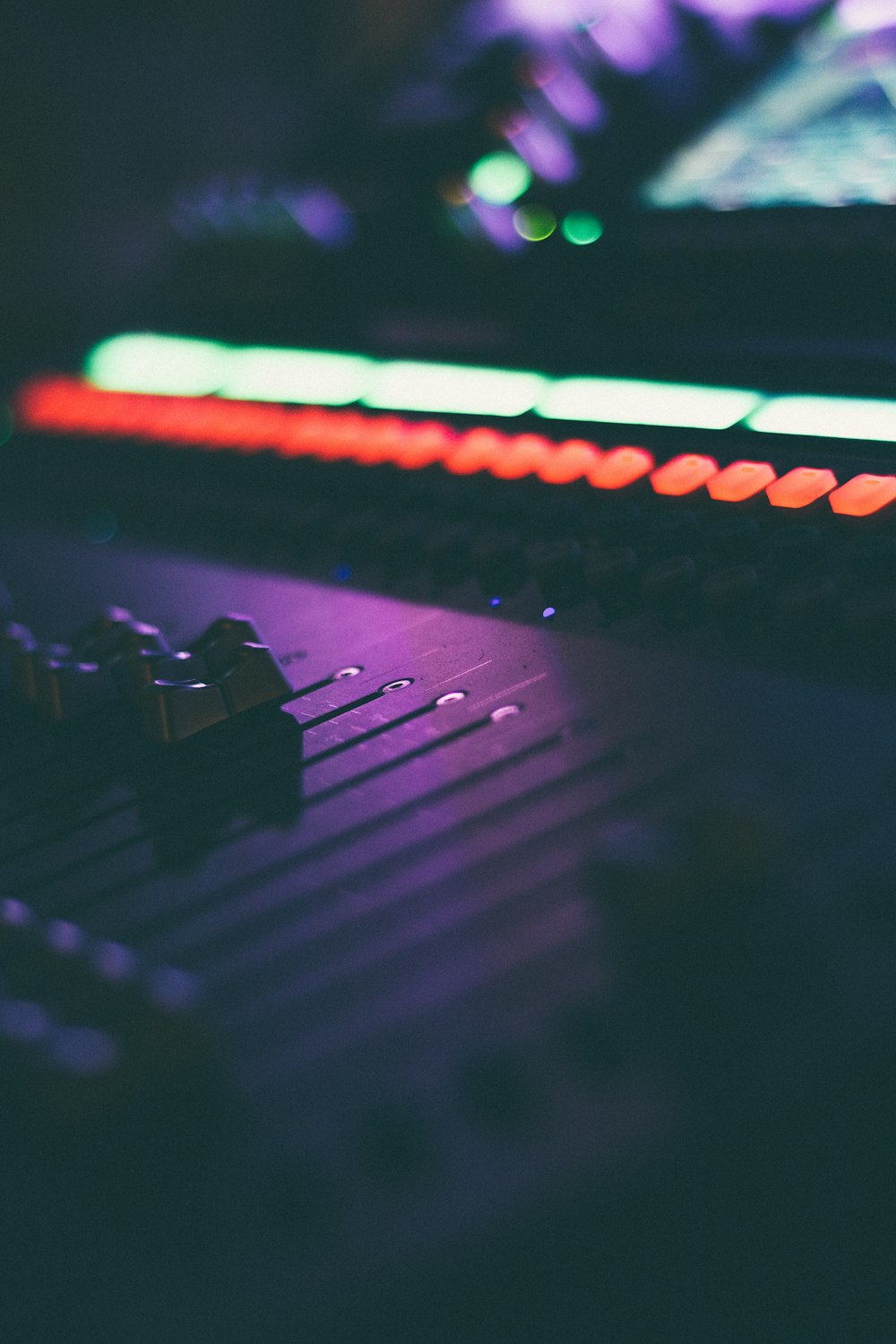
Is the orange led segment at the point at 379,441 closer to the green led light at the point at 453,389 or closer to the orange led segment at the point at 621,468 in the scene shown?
the green led light at the point at 453,389

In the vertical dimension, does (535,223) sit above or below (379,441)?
above

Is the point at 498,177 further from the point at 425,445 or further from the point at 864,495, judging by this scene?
the point at 864,495

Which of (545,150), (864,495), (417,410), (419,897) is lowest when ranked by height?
(419,897)

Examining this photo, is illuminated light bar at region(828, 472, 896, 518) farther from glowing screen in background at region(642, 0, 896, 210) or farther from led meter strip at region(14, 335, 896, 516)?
glowing screen in background at region(642, 0, 896, 210)

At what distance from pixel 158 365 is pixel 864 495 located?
967mm

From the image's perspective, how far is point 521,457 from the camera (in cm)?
81

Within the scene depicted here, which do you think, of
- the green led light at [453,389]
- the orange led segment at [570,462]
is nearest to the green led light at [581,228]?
the green led light at [453,389]

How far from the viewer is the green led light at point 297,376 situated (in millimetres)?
1054

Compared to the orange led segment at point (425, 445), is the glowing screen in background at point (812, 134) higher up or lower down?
higher up

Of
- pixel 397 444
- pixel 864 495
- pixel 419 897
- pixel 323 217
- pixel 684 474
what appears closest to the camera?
pixel 419 897

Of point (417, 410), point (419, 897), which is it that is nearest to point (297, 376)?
point (417, 410)

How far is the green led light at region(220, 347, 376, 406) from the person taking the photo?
3.46 feet

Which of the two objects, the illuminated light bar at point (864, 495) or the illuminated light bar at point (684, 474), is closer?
the illuminated light bar at point (864, 495)

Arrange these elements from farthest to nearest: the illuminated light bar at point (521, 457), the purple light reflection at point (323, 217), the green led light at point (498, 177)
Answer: the purple light reflection at point (323, 217), the green led light at point (498, 177), the illuminated light bar at point (521, 457)
